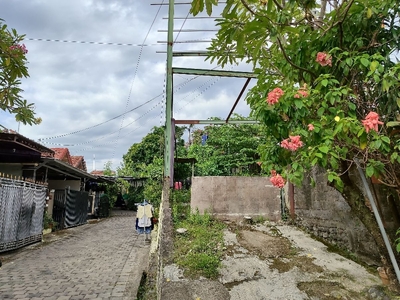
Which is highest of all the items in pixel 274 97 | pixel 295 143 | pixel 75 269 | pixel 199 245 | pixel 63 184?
pixel 274 97

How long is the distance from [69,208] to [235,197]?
35.1 ft

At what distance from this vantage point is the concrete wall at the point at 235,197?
7.33 meters

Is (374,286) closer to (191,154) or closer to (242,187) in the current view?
(242,187)

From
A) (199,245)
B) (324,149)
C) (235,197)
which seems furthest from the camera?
(235,197)

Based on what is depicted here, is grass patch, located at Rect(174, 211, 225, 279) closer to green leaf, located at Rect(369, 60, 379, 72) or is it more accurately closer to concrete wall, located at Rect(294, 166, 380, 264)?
concrete wall, located at Rect(294, 166, 380, 264)

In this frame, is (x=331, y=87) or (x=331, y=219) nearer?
(x=331, y=87)

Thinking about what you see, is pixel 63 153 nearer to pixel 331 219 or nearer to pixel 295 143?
pixel 331 219

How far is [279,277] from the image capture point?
167 inches

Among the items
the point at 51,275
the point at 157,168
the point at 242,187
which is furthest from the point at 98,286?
the point at 157,168

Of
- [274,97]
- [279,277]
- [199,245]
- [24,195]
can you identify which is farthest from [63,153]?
[274,97]

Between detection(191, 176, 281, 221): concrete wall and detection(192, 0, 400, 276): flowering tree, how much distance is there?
359 centimetres

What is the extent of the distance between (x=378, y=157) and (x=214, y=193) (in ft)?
14.8

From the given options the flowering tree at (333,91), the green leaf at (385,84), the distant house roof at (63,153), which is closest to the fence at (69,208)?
the distant house roof at (63,153)

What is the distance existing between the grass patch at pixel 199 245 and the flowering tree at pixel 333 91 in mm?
1706
